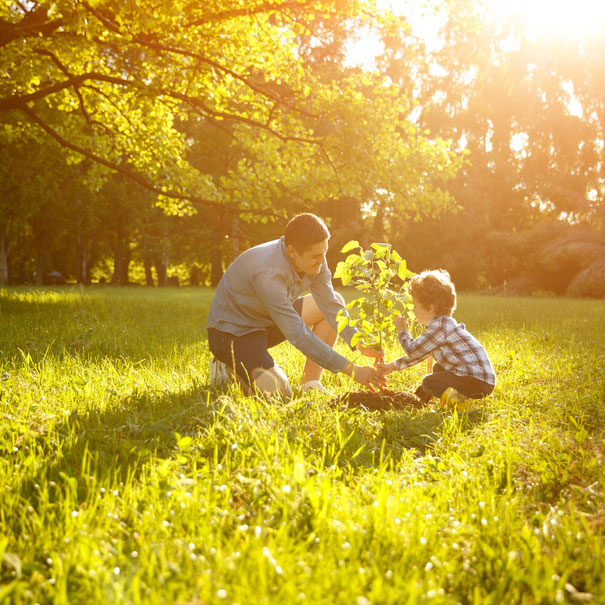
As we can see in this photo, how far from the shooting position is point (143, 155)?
1209cm

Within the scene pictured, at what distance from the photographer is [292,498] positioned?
2287 mm

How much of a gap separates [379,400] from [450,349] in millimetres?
798

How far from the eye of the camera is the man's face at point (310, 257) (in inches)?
167

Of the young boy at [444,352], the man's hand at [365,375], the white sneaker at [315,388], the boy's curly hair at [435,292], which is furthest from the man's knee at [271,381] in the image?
the boy's curly hair at [435,292]

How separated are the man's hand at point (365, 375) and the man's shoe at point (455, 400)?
55 centimetres

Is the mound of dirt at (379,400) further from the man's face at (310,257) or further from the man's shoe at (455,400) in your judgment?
the man's face at (310,257)

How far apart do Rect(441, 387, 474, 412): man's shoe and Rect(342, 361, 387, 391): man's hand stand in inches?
21.8

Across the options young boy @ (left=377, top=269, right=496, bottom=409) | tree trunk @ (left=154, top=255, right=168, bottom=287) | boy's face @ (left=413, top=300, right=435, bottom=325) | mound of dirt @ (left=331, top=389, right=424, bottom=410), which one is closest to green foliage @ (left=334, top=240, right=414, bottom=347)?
young boy @ (left=377, top=269, right=496, bottom=409)

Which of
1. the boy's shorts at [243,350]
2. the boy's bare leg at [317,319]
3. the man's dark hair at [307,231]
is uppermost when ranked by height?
the man's dark hair at [307,231]

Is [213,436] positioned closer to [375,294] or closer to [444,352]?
[375,294]

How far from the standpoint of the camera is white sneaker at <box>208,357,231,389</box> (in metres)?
4.68

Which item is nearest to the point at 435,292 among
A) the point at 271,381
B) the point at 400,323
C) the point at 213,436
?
the point at 400,323

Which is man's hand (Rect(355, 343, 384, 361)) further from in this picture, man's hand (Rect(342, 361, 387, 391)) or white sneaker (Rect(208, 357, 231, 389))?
white sneaker (Rect(208, 357, 231, 389))

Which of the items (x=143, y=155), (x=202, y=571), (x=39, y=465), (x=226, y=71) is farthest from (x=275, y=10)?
(x=202, y=571)
